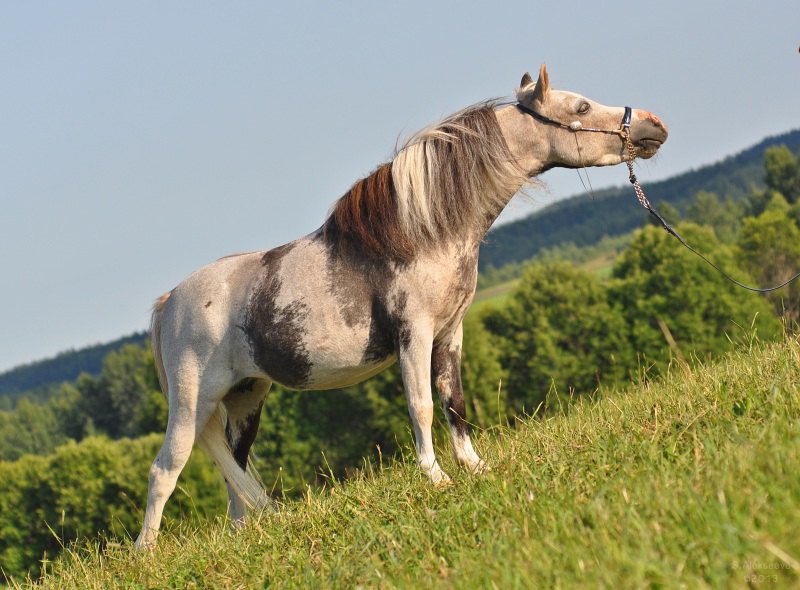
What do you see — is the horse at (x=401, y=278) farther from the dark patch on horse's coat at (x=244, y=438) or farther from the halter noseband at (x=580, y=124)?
the dark patch on horse's coat at (x=244, y=438)

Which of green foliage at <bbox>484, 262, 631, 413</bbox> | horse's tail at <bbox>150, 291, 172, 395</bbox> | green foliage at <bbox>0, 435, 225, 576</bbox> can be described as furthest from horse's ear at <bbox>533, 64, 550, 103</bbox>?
green foliage at <bbox>484, 262, 631, 413</bbox>

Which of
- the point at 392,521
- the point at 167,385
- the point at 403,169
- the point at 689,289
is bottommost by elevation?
Result: the point at 689,289

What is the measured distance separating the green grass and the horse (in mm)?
875

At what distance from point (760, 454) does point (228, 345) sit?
5.06 m

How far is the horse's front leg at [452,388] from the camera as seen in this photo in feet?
26.6

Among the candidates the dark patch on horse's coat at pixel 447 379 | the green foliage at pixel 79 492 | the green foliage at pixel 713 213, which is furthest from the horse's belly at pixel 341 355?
the green foliage at pixel 713 213

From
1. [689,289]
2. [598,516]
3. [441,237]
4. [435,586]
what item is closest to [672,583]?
[598,516]

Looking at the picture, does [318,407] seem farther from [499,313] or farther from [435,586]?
[435,586]

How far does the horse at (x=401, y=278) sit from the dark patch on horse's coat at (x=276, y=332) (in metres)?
0.01

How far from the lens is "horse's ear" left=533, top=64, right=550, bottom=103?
8.16 m

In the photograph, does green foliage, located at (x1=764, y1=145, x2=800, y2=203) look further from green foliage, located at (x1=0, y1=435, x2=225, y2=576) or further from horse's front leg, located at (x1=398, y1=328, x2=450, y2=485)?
horse's front leg, located at (x1=398, y1=328, x2=450, y2=485)

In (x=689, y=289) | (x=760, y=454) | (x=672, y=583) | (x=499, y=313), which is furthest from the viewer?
(x=499, y=313)

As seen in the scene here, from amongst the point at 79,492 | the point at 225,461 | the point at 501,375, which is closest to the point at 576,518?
the point at 225,461

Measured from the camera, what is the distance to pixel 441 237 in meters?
8.03
